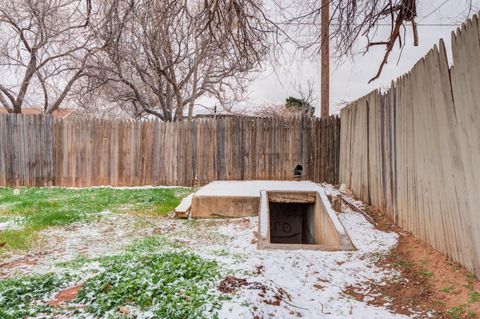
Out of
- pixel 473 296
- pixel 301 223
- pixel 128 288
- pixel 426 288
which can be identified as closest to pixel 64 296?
pixel 128 288

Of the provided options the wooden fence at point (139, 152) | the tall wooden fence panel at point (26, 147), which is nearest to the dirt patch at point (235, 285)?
the wooden fence at point (139, 152)

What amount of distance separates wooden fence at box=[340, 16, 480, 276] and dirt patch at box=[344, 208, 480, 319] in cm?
13

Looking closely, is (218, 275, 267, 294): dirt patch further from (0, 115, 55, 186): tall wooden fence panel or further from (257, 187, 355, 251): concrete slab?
(0, 115, 55, 186): tall wooden fence panel

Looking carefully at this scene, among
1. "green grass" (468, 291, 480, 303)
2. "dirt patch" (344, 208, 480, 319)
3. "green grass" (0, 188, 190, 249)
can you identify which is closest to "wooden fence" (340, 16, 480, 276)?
"dirt patch" (344, 208, 480, 319)

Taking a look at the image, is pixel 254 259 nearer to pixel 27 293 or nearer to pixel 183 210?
pixel 27 293

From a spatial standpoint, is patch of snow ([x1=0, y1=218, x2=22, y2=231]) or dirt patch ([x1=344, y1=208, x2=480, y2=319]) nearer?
dirt patch ([x1=344, y1=208, x2=480, y2=319])

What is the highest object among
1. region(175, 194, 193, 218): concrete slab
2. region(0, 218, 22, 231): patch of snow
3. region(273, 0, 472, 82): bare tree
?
region(273, 0, 472, 82): bare tree

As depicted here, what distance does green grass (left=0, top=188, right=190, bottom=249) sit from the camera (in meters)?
4.90

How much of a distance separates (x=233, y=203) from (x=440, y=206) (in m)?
3.25

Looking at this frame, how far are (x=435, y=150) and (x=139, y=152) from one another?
7344 millimetres

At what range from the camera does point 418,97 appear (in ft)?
13.9

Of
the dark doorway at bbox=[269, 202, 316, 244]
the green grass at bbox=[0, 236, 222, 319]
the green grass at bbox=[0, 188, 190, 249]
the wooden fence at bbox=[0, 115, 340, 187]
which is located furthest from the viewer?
the wooden fence at bbox=[0, 115, 340, 187]

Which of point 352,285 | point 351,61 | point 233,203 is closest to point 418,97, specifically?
point 351,61

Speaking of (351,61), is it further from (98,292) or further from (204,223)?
(98,292)
